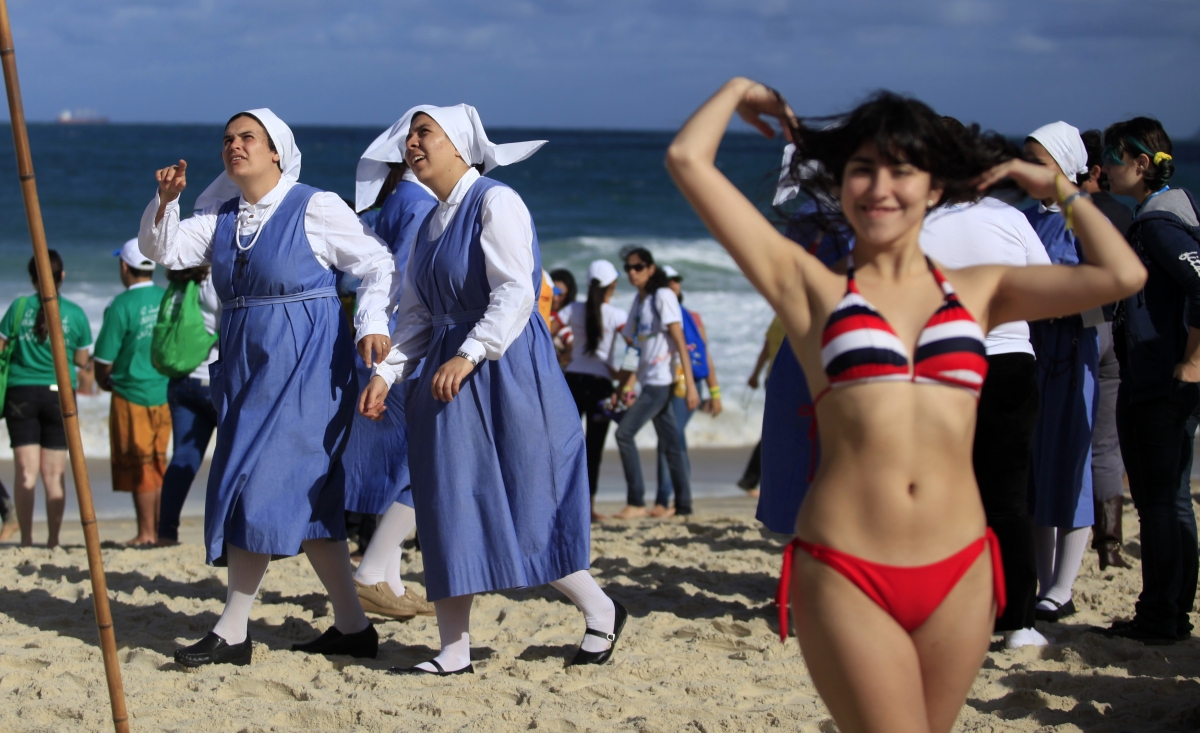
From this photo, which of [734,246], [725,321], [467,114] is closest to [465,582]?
[467,114]

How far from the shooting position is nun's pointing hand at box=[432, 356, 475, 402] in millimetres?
3738

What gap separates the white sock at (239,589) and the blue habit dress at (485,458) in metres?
0.66

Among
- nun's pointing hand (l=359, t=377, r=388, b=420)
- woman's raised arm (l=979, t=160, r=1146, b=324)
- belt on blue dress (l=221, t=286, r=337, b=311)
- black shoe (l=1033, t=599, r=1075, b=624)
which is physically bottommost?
black shoe (l=1033, t=599, r=1075, b=624)

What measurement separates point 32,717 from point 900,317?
2.97 meters

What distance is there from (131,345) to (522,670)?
4.10 metres

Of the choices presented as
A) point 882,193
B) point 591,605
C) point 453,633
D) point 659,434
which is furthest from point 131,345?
point 882,193

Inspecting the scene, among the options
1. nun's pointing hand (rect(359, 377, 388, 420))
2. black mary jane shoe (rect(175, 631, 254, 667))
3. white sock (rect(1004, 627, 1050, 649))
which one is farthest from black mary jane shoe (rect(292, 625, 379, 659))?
white sock (rect(1004, 627, 1050, 649))

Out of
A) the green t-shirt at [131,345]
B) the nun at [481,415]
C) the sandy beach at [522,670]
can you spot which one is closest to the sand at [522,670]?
the sandy beach at [522,670]

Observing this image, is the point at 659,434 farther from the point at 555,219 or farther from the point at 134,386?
the point at 555,219

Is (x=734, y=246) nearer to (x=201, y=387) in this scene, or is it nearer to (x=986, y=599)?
(x=986, y=599)

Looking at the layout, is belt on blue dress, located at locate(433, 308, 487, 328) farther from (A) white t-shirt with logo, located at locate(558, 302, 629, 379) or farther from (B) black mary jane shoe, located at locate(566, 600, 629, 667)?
(A) white t-shirt with logo, located at locate(558, 302, 629, 379)

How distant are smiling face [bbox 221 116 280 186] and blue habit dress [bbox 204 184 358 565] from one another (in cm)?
14

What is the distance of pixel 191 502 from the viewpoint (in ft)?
29.7

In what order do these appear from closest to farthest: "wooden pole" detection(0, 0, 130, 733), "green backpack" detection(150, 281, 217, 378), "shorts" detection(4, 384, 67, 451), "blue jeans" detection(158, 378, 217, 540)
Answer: "wooden pole" detection(0, 0, 130, 733) → "green backpack" detection(150, 281, 217, 378) → "blue jeans" detection(158, 378, 217, 540) → "shorts" detection(4, 384, 67, 451)
